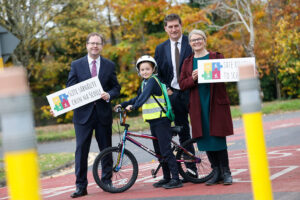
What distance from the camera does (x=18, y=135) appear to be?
225cm

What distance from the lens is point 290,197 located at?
528cm

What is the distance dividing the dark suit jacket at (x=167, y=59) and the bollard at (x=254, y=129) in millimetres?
4143

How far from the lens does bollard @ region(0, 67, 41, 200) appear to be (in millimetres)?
2197

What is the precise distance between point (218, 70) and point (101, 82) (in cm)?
184

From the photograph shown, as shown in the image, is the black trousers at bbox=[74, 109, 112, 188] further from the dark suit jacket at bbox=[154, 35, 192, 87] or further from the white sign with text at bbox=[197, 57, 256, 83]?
the white sign with text at bbox=[197, 57, 256, 83]

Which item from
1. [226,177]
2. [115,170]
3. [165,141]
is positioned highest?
[165,141]

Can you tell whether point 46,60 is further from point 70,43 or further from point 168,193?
point 168,193

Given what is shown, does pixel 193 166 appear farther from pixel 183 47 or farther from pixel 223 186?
pixel 183 47

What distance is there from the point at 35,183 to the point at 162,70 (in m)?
5.07

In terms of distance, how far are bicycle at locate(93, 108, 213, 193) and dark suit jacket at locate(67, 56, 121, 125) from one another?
1.18ft

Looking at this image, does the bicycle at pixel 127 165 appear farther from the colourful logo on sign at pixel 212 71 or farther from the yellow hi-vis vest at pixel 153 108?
the colourful logo on sign at pixel 212 71

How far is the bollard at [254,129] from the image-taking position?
9.64 feet

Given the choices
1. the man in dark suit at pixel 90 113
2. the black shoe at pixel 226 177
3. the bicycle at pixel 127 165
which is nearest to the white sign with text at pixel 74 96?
the man in dark suit at pixel 90 113

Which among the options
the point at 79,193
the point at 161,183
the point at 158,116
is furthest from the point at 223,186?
the point at 79,193
